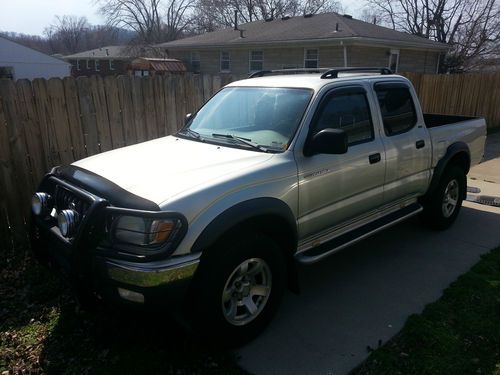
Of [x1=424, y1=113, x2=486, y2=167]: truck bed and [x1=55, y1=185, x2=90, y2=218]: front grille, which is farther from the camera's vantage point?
[x1=424, y1=113, x2=486, y2=167]: truck bed

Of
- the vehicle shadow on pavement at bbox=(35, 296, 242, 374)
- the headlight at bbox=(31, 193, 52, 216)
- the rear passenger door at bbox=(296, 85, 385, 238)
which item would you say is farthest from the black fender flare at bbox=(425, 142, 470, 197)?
the headlight at bbox=(31, 193, 52, 216)

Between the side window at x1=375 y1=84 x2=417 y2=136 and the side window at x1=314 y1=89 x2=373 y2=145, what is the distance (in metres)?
0.28

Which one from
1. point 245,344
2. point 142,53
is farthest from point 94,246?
point 142,53

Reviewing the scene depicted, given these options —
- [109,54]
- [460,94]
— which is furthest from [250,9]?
[460,94]

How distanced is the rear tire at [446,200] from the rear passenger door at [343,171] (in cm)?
129

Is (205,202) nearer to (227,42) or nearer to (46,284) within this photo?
(46,284)

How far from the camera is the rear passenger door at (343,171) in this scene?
3.55 metres

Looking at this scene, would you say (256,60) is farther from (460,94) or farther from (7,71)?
(7,71)

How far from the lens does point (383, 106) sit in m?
4.43

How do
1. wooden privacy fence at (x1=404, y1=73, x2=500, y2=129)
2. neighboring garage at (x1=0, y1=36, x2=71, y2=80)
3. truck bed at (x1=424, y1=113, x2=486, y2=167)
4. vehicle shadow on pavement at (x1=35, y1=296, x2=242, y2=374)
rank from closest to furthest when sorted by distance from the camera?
vehicle shadow on pavement at (x1=35, y1=296, x2=242, y2=374), truck bed at (x1=424, y1=113, x2=486, y2=167), wooden privacy fence at (x1=404, y1=73, x2=500, y2=129), neighboring garage at (x1=0, y1=36, x2=71, y2=80)

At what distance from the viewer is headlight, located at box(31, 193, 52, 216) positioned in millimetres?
3340

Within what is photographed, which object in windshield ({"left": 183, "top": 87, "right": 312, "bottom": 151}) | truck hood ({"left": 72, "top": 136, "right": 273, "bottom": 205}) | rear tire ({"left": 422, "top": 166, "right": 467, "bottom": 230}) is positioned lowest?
rear tire ({"left": 422, "top": 166, "right": 467, "bottom": 230})

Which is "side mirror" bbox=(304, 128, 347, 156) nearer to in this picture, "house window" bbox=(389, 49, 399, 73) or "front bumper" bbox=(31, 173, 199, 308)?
"front bumper" bbox=(31, 173, 199, 308)

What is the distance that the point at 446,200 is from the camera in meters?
5.53
